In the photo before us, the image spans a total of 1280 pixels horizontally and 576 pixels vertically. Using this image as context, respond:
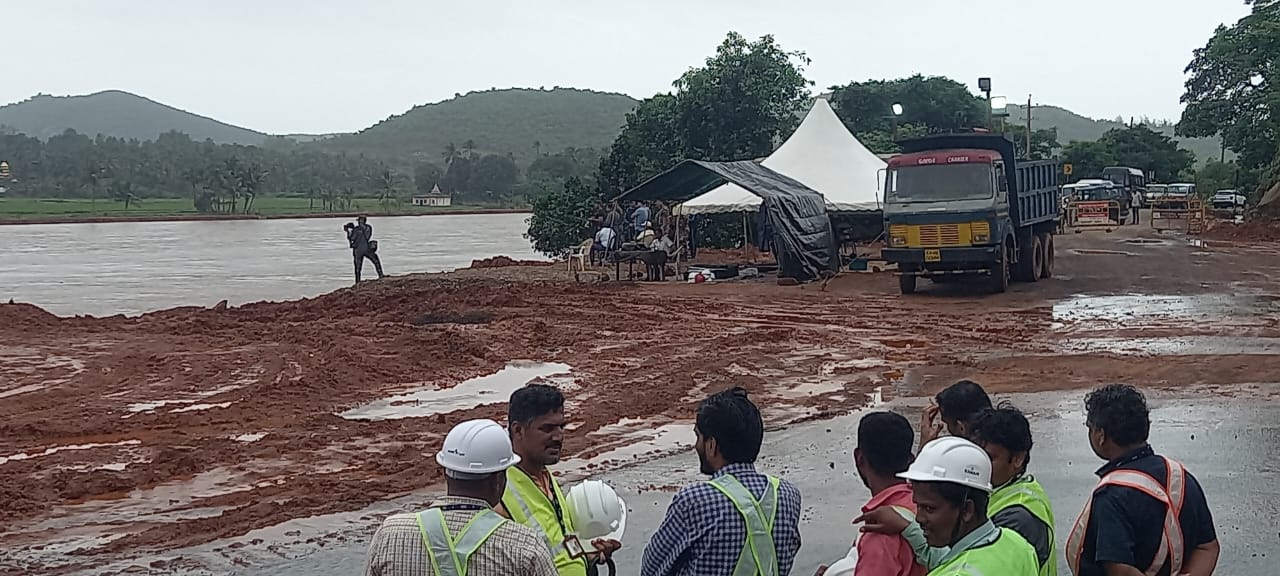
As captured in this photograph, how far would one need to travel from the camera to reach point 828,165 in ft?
110

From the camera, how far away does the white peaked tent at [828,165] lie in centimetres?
3212

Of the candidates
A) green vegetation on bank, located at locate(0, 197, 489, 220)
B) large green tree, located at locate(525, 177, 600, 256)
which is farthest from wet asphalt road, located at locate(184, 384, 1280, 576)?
green vegetation on bank, located at locate(0, 197, 489, 220)

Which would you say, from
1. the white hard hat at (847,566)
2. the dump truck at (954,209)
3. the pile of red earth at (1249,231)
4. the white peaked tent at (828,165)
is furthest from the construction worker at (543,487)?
the pile of red earth at (1249,231)

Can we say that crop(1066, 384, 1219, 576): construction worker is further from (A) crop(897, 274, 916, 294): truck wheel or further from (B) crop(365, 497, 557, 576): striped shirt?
(A) crop(897, 274, 916, 294): truck wheel

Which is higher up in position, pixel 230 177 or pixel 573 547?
pixel 230 177

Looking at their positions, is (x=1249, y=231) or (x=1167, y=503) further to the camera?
(x=1249, y=231)

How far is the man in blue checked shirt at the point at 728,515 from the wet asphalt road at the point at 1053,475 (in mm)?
3220

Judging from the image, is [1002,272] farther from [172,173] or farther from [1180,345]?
[172,173]

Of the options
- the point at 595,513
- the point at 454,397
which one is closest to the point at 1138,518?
the point at 595,513

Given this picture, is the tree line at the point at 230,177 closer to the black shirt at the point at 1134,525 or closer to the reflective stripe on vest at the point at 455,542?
the black shirt at the point at 1134,525

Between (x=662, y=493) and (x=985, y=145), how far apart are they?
1634 cm

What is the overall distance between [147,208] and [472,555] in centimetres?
11526

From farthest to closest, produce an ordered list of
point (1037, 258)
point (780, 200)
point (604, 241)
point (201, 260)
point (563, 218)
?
1. point (201, 260)
2. point (563, 218)
3. point (604, 241)
4. point (780, 200)
5. point (1037, 258)

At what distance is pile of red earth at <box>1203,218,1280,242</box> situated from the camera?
40500mm
